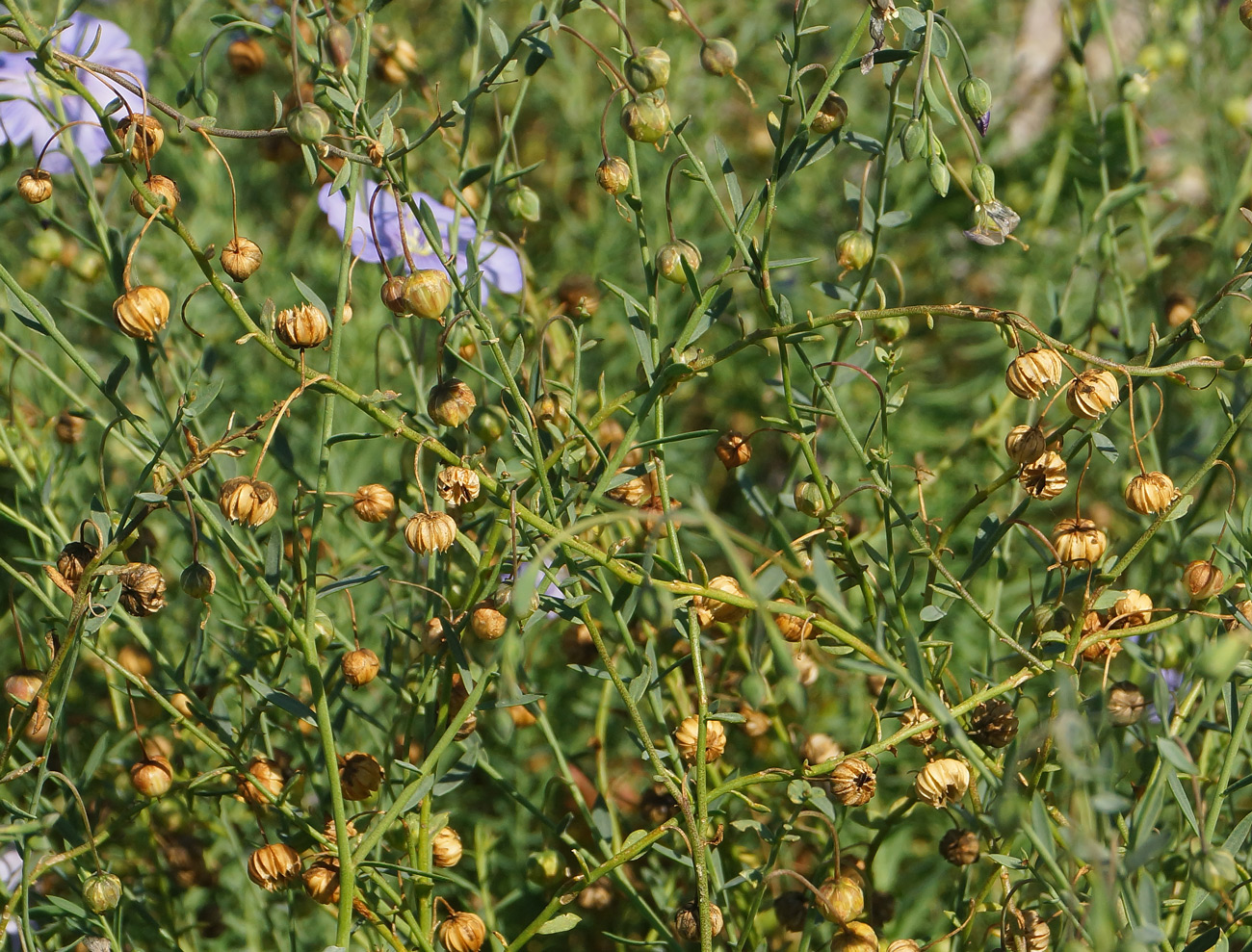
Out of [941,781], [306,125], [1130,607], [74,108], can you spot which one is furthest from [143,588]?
[74,108]

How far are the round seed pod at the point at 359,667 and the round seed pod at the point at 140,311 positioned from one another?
0.24m

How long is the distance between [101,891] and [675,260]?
554 mm

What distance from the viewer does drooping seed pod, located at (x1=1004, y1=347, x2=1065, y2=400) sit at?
71 centimetres

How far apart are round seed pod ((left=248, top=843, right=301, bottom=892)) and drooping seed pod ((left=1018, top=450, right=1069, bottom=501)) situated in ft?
1.79

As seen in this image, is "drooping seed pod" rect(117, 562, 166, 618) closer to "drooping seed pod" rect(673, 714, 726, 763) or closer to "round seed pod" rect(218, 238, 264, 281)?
"round seed pod" rect(218, 238, 264, 281)

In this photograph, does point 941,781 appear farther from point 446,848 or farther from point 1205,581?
point 446,848

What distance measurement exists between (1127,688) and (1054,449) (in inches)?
6.3

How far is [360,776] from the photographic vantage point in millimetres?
780

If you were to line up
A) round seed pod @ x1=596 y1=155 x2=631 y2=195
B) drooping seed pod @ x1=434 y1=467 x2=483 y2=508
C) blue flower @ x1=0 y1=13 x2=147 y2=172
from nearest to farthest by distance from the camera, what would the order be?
drooping seed pod @ x1=434 y1=467 x2=483 y2=508
round seed pod @ x1=596 y1=155 x2=631 y2=195
blue flower @ x1=0 y1=13 x2=147 y2=172

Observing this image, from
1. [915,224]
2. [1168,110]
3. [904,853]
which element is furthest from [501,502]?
[1168,110]

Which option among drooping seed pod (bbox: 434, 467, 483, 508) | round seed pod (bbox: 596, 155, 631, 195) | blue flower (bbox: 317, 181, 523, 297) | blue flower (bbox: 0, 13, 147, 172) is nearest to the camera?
drooping seed pod (bbox: 434, 467, 483, 508)

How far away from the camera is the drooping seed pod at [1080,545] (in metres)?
0.75

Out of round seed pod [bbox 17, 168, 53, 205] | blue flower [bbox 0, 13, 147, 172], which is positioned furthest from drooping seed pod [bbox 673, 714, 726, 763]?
blue flower [bbox 0, 13, 147, 172]

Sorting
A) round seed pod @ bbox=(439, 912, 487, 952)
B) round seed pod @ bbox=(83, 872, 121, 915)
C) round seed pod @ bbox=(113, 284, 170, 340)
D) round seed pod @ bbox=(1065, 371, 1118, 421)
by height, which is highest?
round seed pod @ bbox=(113, 284, 170, 340)
